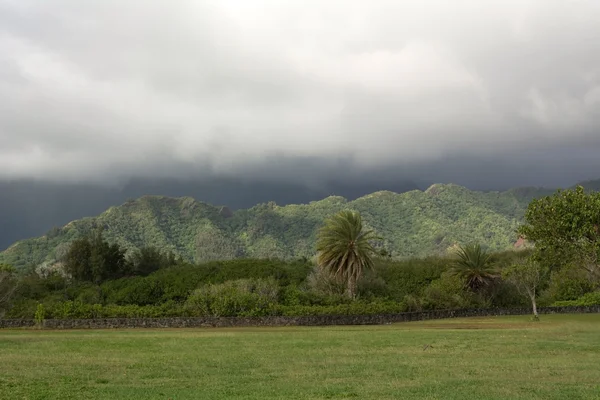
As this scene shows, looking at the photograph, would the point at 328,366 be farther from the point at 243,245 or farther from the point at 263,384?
the point at 243,245

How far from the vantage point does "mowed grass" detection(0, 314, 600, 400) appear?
1675cm

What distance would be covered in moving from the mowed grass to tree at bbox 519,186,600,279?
1099 cm

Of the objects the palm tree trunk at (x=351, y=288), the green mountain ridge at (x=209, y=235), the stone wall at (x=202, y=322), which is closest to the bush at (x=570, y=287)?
the palm tree trunk at (x=351, y=288)

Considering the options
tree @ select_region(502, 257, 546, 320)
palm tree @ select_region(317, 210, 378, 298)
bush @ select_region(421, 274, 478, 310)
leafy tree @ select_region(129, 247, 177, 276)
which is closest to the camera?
tree @ select_region(502, 257, 546, 320)

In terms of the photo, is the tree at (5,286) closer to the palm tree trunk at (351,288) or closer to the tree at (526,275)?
the palm tree trunk at (351,288)

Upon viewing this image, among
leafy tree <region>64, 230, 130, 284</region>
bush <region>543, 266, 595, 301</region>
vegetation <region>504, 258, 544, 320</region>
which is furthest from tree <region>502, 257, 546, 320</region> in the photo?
leafy tree <region>64, 230, 130, 284</region>

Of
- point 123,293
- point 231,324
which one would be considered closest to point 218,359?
point 231,324

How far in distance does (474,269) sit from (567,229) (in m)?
31.4

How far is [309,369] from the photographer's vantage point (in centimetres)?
2245

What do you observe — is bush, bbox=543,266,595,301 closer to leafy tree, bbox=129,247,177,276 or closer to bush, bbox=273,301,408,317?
bush, bbox=273,301,408,317

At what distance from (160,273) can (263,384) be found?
254 feet

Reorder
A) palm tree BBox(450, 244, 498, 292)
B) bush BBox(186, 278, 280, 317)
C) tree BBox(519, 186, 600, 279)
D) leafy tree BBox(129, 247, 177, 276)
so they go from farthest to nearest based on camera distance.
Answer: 1. leafy tree BBox(129, 247, 177, 276)
2. palm tree BBox(450, 244, 498, 292)
3. bush BBox(186, 278, 280, 317)
4. tree BBox(519, 186, 600, 279)

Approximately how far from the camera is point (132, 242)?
15850 cm

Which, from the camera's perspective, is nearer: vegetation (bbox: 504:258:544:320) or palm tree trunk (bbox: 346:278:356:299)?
vegetation (bbox: 504:258:544:320)
